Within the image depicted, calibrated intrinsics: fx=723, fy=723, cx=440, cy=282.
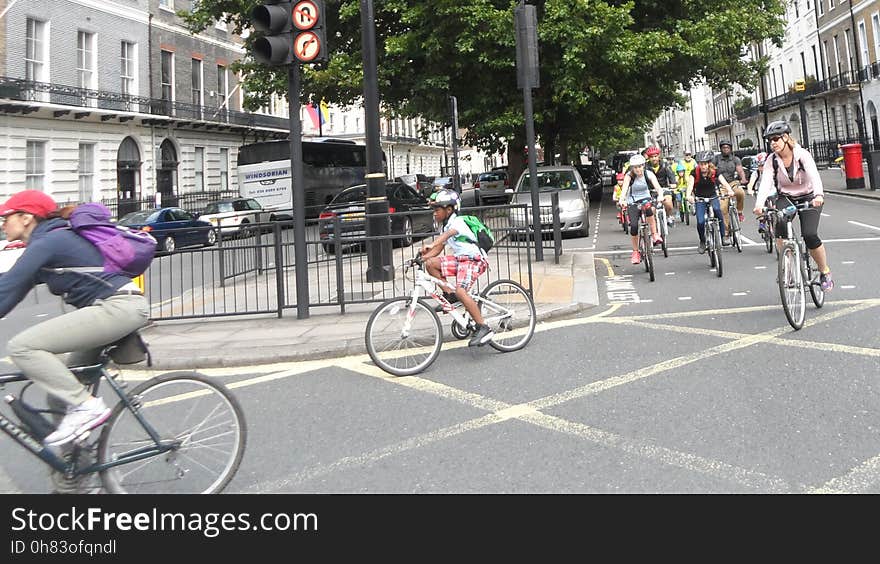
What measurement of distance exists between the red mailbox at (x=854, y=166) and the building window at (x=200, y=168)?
30.3 m

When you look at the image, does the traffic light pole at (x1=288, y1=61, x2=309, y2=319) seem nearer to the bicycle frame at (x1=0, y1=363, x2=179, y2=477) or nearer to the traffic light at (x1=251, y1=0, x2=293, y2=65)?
the traffic light at (x1=251, y1=0, x2=293, y2=65)

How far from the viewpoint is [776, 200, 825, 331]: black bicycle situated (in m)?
6.66

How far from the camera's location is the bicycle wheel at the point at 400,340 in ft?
20.1

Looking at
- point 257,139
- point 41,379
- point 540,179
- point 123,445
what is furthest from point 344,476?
point 257,139

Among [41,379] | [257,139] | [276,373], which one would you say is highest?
[257,139]

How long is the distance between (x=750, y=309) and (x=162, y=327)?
6.97m

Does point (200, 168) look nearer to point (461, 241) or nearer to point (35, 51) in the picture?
point (35, 51)

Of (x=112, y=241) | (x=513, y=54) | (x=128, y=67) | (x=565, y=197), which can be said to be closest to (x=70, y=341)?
(x=112, y=241)

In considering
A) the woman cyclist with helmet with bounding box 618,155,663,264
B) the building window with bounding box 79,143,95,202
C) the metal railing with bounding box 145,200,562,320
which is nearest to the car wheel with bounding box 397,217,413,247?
the metal railing with bounding box 145,200,562,320

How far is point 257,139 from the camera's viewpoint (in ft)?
145

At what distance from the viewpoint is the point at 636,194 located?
10.9 meters

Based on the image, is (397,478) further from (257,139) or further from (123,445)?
(257,139)

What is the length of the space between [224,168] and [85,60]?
10.7 metres
